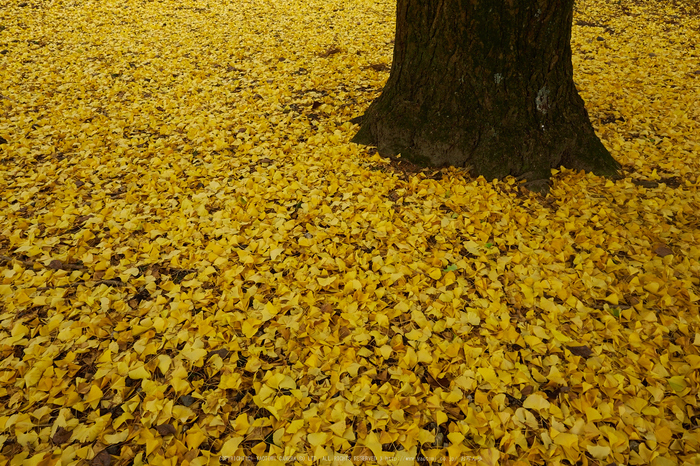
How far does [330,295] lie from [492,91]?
92.8 inches

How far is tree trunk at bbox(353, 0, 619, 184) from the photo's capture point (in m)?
3.21

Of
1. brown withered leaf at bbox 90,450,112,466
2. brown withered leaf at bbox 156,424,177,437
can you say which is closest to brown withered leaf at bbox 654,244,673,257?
brown withered leaf at bbox 156,424,177,437

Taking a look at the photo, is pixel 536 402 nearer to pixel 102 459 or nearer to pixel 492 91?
pixel 102 459

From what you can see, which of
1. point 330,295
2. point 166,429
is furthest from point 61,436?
point 330,295

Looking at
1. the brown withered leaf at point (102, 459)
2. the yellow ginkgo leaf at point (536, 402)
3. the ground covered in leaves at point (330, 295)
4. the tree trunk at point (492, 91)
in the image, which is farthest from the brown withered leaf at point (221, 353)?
the tree trunk at point (492, 91)

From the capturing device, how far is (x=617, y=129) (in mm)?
4137

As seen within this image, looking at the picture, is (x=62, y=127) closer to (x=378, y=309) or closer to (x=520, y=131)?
(x=378, y=309)

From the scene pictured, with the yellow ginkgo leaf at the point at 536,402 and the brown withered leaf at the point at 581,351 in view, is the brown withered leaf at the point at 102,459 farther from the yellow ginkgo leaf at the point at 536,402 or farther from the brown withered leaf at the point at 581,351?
the brown withered leaf at the point at 581,351

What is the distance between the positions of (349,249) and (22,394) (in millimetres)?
2084

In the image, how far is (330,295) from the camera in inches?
102

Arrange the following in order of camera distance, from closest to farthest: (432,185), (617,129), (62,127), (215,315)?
(215,315)
(432,185)
(617,129)
(62,127)

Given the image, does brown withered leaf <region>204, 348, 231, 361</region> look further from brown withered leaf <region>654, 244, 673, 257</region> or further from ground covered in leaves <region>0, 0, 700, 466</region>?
brown withered leaf <region>654, 244, 673, 257</region>

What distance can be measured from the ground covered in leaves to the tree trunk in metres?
0.31

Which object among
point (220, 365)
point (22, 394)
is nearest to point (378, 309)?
point (220, 365)
